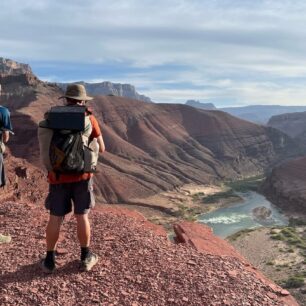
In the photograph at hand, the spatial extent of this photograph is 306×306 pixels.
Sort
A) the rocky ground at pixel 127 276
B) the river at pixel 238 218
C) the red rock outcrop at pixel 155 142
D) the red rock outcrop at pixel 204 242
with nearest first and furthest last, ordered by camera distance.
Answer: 1. the rocky ground at pixel 127 276
2. the red rock outcrop at pixel 204 242
3. the river at pixel 238 218
4. the red rock outcrop at pixel 155 142

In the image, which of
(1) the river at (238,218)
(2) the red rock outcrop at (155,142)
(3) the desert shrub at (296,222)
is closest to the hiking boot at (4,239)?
(1) the river at (238,218)

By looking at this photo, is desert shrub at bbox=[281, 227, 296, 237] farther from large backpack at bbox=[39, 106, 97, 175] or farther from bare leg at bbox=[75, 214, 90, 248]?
large backpack at bbox=[39, 106, 97, 175]

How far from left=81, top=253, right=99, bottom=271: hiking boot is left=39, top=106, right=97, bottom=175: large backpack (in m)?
1.26

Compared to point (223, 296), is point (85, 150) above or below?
above

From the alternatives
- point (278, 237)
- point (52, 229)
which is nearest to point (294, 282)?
point (278, 237)

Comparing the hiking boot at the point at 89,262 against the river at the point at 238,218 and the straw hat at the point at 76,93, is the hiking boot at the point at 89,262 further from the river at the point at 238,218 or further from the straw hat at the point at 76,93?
the river at the point at 238,218

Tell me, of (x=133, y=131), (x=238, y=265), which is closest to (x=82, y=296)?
(x=238, y=265)

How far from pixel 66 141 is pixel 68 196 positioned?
76cm

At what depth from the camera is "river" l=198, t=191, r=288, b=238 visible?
57312 mm

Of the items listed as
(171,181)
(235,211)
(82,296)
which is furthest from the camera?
(171,181)

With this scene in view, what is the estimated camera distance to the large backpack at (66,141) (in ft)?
19.1

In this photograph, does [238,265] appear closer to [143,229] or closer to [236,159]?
[143,229]

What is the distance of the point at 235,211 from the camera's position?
69.8 m

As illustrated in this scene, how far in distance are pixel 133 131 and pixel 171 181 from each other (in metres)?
26.4
